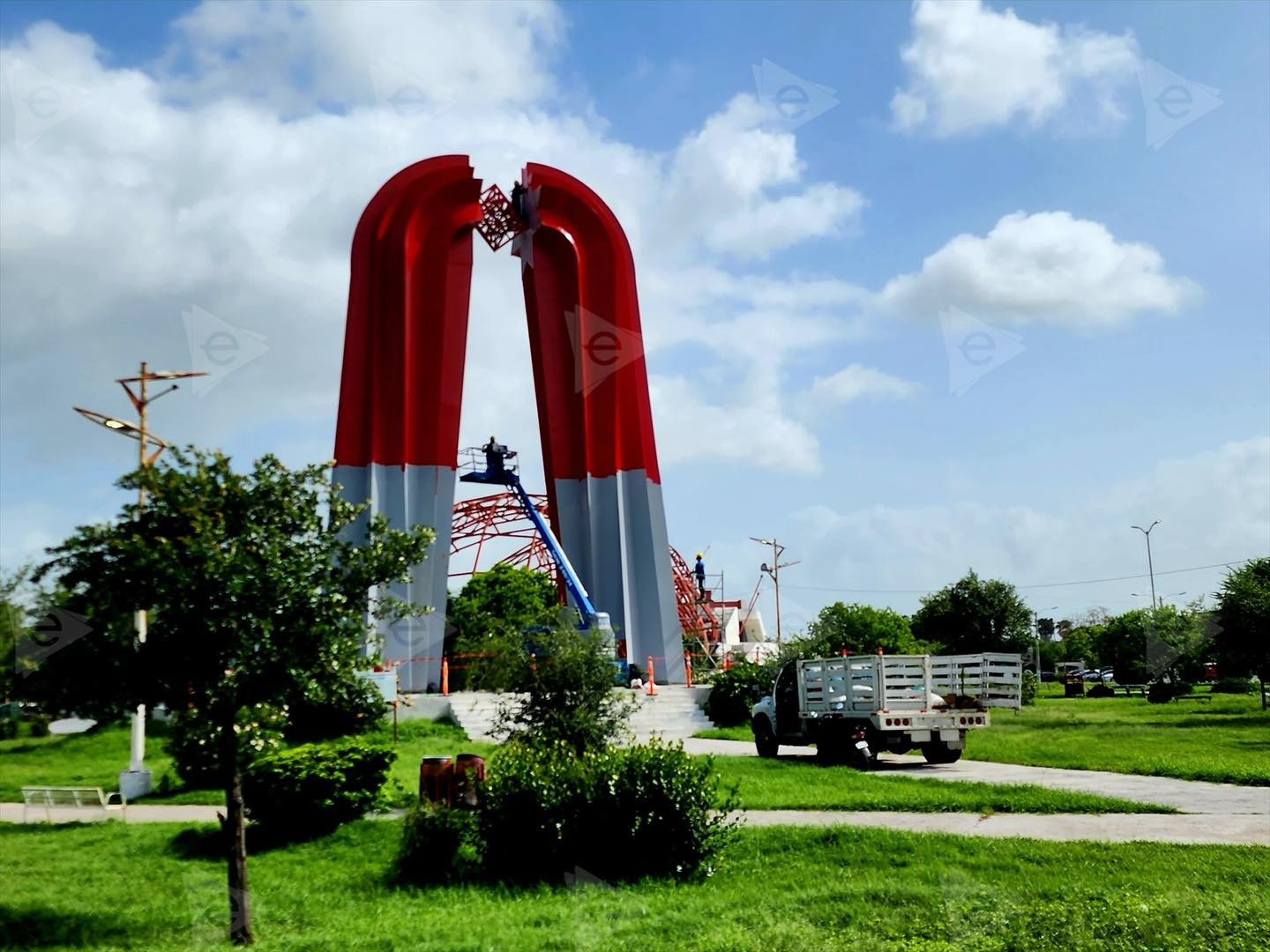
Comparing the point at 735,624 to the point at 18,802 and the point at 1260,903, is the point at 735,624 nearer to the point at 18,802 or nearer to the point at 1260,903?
the point at 18,802

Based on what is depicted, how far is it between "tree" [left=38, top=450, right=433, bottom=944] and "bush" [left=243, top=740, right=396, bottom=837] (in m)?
3.45

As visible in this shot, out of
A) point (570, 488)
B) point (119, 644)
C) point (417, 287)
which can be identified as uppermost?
point (417, 287)

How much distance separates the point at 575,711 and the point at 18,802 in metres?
11.7

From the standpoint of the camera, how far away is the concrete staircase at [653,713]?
30.0 m

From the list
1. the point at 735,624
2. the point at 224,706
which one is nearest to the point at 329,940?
the point at 224,706

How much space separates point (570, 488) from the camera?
43.0 m

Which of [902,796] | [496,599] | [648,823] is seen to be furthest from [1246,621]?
[496,599]

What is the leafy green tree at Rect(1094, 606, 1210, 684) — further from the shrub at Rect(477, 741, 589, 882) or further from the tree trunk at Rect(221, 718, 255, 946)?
the tree trunk at Rect(221, 718, 255, 946)

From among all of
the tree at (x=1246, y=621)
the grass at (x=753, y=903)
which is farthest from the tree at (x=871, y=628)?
the grass at (x=753, y=903)

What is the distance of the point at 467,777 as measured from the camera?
507 inches

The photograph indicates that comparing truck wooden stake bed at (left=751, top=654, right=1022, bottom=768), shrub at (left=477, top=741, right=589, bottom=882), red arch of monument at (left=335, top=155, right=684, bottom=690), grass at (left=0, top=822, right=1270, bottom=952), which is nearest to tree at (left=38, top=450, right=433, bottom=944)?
grass at (left=0, top=822, right=1270, bottom=952)

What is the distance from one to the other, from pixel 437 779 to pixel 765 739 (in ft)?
34.0

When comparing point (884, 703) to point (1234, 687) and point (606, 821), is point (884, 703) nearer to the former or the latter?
point (606, 821)

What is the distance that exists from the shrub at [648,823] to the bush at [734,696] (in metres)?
19.7
